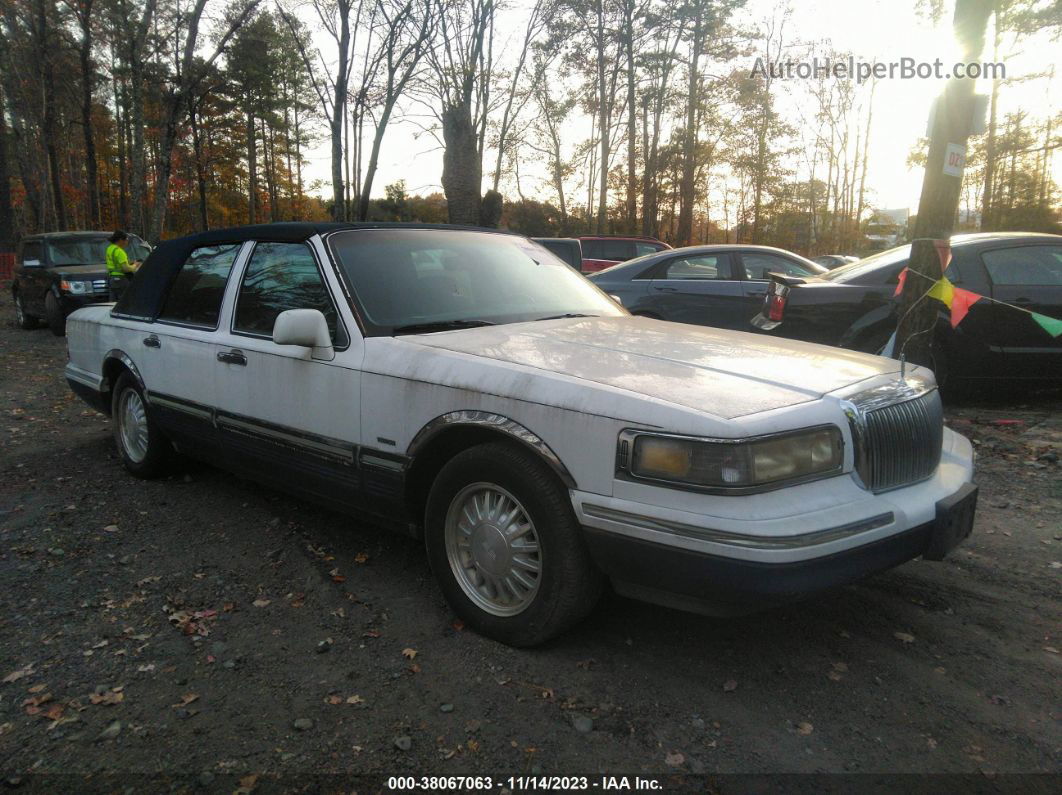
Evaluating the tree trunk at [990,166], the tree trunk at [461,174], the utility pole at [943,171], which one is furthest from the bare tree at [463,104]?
the tree trunk at [990,166]

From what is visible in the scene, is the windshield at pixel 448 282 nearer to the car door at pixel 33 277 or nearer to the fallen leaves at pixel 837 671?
the fallen leaves at pixel 837 671

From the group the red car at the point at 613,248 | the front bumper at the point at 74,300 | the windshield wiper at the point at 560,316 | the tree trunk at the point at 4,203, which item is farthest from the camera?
the tree trunk at the point at 4,203

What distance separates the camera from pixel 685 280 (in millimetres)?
9727

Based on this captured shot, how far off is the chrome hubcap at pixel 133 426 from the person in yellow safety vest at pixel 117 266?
8.83 meters

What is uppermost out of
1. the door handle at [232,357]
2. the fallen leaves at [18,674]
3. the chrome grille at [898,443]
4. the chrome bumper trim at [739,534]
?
the door handle at [232,357]

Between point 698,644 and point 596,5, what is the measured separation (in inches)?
1335

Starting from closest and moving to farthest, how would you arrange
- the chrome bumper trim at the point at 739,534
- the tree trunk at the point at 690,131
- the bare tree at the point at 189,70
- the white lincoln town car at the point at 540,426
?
the chrome bumper trim at the point at 739,534
the white lincoln town car at the point at 540,426
the bare tree at the point at 189,70
the tree trunk at the point at 690,131

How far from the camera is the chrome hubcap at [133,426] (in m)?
5.28

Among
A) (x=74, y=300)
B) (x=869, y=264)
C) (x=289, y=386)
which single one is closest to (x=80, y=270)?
(x=74, y=300)

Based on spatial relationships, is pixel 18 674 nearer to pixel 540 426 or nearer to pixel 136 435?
pixel 540 426

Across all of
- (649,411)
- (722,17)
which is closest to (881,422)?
(649,411)

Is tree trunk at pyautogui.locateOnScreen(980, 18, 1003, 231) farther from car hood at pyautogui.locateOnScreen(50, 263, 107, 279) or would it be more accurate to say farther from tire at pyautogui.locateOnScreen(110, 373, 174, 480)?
tire at pyautogui.locateOnScreen(110, 373, 174, 480)

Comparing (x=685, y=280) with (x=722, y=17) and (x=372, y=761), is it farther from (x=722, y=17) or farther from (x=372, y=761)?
(x=722, y=17)

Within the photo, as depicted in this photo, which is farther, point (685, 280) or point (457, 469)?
point (685, 280)
